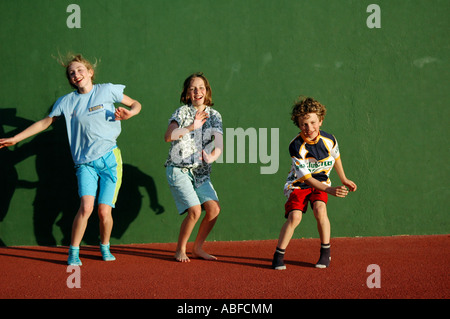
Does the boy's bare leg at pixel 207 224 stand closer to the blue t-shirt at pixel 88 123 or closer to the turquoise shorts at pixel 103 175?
the turquoise shorts at pixel 103 175

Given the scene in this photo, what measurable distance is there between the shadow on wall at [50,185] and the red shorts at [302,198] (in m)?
1.68

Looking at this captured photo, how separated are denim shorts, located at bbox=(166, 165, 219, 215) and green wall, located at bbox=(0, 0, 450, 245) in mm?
671

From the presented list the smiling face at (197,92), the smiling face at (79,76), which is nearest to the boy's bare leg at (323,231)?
the smiling face at (197,92)

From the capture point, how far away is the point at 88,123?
3.96 meters

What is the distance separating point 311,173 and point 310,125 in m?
0.39

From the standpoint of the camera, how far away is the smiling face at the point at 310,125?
12.2ft

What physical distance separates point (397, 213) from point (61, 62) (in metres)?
3.78

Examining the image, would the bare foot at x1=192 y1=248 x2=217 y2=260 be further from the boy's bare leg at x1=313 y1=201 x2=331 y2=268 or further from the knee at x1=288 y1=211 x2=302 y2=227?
the boy's bare leg at x1=313 y1=201 x2=331 y2=268

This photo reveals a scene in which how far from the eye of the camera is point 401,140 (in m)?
4.84

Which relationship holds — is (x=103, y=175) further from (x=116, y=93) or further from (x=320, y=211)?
(x=320, y=211)

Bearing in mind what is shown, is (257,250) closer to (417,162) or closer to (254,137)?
(254,137)

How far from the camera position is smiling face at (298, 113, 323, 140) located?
371 centimetres

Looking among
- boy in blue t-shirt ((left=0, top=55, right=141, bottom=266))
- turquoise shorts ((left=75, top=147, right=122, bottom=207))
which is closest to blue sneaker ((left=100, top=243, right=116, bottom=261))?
boy in blue t-shirt ((left=0, top=55, right=141, bottom=266))

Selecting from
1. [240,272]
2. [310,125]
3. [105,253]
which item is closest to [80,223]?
[105,253]
